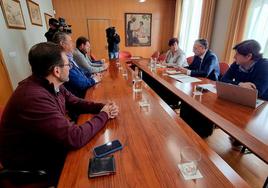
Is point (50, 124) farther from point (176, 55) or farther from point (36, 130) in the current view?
point (176, 55)

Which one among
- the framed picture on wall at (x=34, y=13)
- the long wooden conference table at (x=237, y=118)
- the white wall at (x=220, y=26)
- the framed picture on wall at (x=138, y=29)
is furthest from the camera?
the framed picture on wall at (x=138, y=29)

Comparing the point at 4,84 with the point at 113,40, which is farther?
the point at 113,40

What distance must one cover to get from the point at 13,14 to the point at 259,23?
4338mm

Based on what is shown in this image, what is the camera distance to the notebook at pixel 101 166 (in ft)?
2.22

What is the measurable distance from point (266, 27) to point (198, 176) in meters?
3.31

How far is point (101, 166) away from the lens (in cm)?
71

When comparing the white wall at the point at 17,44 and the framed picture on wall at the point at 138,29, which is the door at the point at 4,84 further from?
the framed picture on wall at the point at 138,29

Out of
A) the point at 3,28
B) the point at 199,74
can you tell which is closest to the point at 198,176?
the point at 199,74

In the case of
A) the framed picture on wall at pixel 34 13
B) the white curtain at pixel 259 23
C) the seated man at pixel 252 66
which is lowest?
the seated man at pixel 252 66

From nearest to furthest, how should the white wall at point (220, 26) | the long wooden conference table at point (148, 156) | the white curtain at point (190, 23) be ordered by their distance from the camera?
1. the long wooden conference table at point (148, 156)
2. the white wall at point (220, 26)
3. the white curtain at point (190, 23)

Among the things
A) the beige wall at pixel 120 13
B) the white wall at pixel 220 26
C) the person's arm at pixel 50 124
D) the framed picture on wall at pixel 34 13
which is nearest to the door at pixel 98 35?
the beige wall at pixel 120 13

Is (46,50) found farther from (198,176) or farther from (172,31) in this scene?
(172,31)

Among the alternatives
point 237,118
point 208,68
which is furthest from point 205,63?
point 237,118

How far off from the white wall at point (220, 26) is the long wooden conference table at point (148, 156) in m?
3.39
